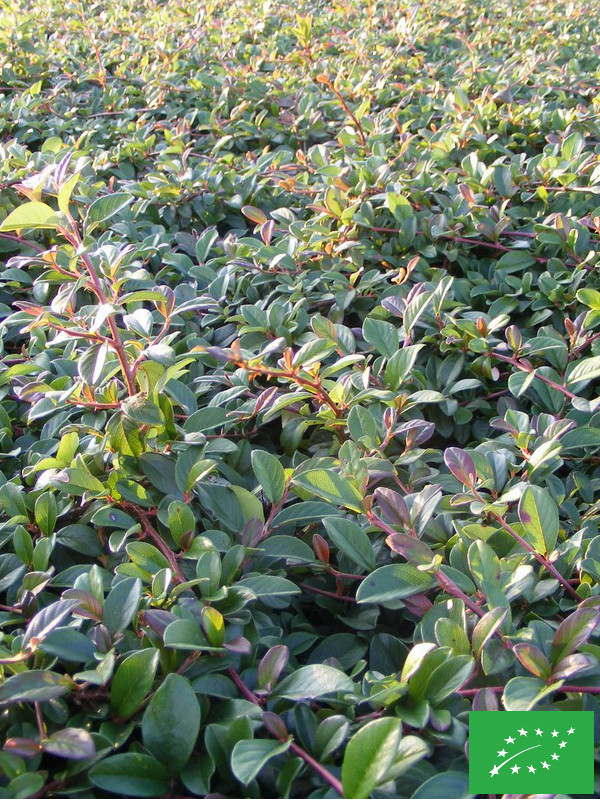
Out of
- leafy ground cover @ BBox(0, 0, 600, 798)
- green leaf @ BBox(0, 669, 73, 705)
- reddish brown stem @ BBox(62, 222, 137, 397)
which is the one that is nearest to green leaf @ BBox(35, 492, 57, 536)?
leafy ground cover @ BBox(0, 0, 600, 798)

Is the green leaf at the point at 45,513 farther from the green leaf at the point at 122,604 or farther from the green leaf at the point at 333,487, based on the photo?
the green leaf at the point at 333,487

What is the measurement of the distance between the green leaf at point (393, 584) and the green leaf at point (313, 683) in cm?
11

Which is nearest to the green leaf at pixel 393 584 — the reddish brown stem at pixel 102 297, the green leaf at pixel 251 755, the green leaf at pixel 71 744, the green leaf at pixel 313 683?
the green leaf at pixel 313 683

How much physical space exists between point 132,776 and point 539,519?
2.02ft

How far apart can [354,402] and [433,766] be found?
607mm

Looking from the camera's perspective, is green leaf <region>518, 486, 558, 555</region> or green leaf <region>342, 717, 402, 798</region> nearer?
green leaf <region>342, 717, 402, 798</region>

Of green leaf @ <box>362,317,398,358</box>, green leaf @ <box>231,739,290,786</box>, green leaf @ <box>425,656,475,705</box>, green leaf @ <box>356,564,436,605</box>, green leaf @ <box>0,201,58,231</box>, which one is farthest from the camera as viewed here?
green leaf @ <box>362,317,398,358</box>

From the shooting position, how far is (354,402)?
4.03 feet

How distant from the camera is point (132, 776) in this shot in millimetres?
744

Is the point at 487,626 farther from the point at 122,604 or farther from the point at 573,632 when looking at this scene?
the point at 122,604

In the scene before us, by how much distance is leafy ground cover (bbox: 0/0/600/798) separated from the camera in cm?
79

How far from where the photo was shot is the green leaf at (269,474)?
1.08 metres

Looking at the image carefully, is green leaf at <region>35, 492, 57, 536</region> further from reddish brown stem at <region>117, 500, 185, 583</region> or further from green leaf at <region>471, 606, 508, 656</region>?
green leaf at <region>471, 606, 508, 656</region>

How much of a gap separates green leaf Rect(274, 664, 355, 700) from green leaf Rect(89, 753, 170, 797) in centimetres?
16
